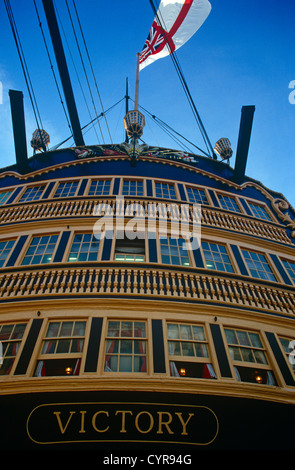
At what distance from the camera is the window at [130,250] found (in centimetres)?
1103

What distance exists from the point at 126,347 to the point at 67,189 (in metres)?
9.45

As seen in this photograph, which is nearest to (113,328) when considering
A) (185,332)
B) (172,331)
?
(172,331)

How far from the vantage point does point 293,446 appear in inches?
272

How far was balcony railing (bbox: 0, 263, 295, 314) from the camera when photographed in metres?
9.46

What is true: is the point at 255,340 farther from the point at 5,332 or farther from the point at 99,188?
the point at 99,188

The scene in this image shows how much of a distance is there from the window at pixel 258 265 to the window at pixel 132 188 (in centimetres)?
583

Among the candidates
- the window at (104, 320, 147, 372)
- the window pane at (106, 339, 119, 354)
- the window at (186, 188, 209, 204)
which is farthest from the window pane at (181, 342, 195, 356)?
the window at (186, 188, 209, 204)

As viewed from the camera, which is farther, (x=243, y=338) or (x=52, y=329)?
(x=243, y=338)

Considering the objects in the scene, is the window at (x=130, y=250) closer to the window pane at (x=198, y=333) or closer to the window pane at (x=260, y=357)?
the window pane at (x=198, y=333)

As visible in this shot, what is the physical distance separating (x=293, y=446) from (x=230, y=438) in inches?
62.0

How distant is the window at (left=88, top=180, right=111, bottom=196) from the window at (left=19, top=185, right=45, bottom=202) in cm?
267

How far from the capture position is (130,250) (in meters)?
11.5

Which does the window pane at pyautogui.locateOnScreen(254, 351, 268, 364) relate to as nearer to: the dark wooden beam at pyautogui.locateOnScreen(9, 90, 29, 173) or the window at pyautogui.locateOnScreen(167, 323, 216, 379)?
the window at pyautogui.locateOnScreen(167, 323, 216, 379)
